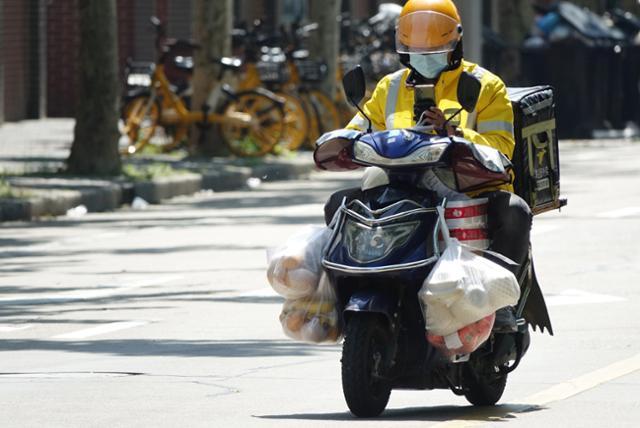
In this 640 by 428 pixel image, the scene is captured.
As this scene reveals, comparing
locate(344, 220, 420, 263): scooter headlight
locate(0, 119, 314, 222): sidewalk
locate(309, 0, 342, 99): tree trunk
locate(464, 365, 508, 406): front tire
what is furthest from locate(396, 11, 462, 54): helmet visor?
locate(309, 0, 342, 99): tree trunk

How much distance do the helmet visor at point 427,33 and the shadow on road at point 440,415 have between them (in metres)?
1.38

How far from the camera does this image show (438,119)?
7.63m

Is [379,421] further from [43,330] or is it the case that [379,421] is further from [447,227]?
[43,330]

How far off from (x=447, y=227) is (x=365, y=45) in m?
26.7

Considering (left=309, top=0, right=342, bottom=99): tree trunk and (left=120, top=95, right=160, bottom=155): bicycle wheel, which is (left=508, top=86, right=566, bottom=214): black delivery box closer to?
(left=120, top=95, right=160, bottom=155): bicycle wheel

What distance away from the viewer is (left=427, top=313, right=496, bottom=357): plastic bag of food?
7461 mm

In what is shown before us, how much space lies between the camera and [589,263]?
14.2 metres

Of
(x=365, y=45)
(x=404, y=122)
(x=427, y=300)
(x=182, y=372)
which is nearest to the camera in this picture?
(x=427, y=300)

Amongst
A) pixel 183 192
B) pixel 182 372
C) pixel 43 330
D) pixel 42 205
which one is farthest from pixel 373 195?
pixel 183 192

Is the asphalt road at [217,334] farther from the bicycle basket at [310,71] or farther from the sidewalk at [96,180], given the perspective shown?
the bicycle basket at [310,71]

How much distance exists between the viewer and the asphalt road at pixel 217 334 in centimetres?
790

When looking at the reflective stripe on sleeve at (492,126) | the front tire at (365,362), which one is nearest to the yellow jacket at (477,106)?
the reflective stripe on sleeve at (492,126)

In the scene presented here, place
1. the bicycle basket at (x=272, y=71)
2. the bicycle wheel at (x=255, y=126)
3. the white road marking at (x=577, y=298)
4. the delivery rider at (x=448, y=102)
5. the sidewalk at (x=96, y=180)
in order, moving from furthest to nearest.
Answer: the bicycle basket at (x=272, y=71) → the bicycle wheel at (x=255, y=126) → the sidewalk at (x=96, y=180) → the white road marking at (x=577, y=298) → the delivery rider at (x=448, y=102)

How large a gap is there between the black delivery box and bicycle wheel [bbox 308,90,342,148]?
1914cm
